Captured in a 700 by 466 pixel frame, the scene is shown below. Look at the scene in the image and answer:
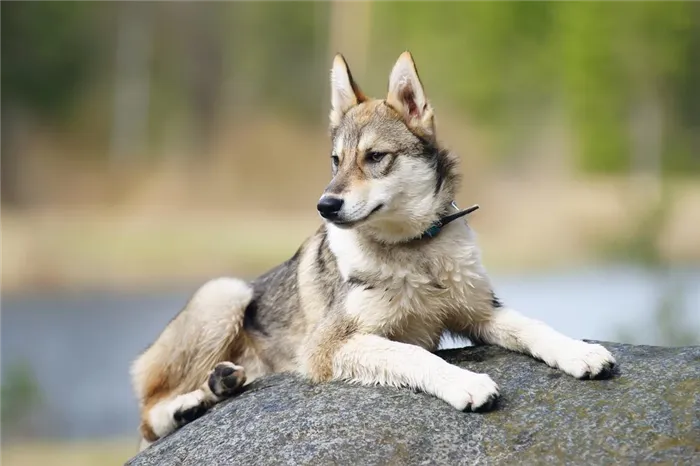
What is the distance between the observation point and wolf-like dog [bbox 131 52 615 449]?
4062 millimetres

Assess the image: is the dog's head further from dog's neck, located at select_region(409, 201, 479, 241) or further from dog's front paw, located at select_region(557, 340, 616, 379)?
dog's front paw, located at select_region(557, 340, 616, 379)

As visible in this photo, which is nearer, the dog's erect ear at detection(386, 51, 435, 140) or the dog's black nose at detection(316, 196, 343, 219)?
the dog's black nose at detection(316, 196, 343, 219)

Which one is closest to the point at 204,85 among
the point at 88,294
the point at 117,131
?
the point at 117,131

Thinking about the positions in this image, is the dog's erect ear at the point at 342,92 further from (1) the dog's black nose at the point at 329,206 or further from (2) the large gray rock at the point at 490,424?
(2) the large gray rock at the point at 490,424

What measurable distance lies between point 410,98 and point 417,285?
1.00 m

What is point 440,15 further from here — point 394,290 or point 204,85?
point 394,290

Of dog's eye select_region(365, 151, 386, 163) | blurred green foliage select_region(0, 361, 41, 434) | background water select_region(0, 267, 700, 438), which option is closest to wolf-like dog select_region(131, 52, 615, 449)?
dog's eye select_region(365, 151, 386, 163)

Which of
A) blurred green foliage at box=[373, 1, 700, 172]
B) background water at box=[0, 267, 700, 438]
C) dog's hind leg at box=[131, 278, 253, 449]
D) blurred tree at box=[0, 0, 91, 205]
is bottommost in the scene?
background water at box=[0, 267, 700, 438]

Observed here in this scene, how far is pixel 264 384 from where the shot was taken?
4613mm

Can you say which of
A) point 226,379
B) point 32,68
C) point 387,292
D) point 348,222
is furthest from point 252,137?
point 348,222

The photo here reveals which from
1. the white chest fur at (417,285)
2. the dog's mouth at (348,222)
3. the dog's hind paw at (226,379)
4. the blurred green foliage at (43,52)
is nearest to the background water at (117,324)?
the blurred green foliage at (43,52)

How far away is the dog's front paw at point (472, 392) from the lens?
12.4 ft

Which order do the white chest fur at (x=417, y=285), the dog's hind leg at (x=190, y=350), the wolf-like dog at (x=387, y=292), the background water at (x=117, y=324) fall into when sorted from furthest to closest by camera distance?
the background water at (x=117, y=324)
the dog's hind leg at (x=190, y=350)
the white chest fur at (x=417, y=285)
the wolf-like dog at (x=387, y=292)

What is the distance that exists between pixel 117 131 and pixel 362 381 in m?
10.0
